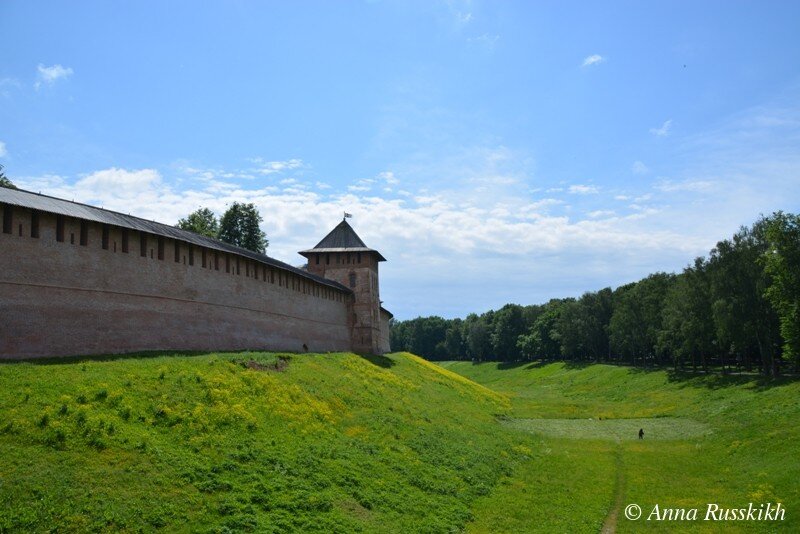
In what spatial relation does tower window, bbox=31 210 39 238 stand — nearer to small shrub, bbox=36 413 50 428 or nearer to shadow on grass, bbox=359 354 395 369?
small shrub, bbox=36 413 50 428

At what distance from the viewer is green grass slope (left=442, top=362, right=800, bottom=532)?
17.1 metres

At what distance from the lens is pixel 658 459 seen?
24797 millimetres

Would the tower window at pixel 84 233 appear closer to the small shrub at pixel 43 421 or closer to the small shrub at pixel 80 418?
the small shrub at pixel 80 418

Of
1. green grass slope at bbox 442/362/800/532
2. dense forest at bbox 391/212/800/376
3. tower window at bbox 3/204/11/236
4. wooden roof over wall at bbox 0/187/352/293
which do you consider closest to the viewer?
green grass slope at bbox 442/362/800/532

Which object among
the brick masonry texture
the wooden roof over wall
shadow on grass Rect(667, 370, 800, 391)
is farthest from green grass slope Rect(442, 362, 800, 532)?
the wooden roof over wall

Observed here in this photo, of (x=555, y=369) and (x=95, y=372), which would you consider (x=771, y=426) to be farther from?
(x=555, y=369)

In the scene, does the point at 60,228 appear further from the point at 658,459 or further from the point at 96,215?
the point at 658,459

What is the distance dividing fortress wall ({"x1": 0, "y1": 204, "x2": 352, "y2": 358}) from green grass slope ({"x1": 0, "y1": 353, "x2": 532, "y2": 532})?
1.88 meters

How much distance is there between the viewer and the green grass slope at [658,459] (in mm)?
17125

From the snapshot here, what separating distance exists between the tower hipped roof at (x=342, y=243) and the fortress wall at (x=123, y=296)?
35.5 ft

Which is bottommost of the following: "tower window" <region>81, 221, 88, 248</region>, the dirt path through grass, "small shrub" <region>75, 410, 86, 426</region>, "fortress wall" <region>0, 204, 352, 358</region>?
the dirt path through grass

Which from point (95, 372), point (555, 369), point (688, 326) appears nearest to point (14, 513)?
point (95, 372)

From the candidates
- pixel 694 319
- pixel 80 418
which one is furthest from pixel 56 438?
pixel 694 319

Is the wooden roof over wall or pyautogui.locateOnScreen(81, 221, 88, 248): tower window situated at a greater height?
the wooden roof over wall
